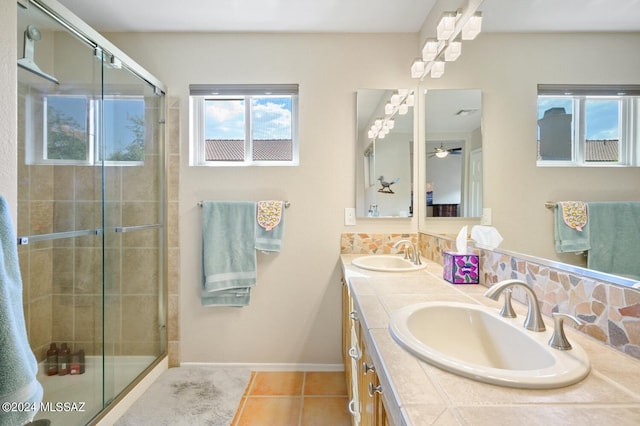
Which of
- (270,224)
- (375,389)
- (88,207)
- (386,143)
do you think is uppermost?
(386,143)

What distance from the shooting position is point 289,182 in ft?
7.16

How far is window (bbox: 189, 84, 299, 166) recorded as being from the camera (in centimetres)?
229

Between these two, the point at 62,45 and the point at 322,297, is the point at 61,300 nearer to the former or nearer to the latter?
the point at 62,45

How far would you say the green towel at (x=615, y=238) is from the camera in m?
0.69

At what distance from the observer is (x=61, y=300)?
1.73 metres

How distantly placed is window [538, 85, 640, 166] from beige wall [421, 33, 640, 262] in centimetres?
2

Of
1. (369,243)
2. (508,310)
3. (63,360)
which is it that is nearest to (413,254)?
(369,243)

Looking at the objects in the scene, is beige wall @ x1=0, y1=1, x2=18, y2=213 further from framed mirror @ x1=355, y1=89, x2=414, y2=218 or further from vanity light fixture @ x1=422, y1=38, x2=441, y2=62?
vanity light fixture @ x1=422, y1=38, x2=441, y2=62

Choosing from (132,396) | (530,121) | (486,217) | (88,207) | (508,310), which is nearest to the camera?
(508,310)

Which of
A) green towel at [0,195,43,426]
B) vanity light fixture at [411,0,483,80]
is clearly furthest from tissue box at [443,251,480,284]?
green towel at [0,195,43,426]

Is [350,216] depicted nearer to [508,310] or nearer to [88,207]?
[508,310]

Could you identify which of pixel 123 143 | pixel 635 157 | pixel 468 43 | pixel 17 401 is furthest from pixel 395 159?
pixel 17 401

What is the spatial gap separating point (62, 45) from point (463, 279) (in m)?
2.15

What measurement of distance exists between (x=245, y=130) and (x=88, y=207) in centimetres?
111
